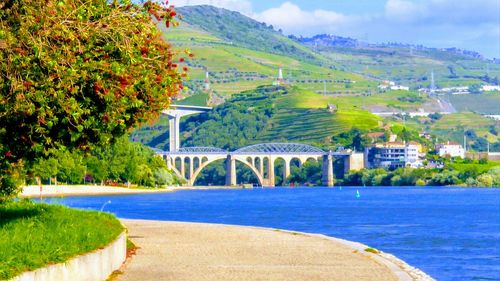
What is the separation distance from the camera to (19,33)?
19375 millimetres

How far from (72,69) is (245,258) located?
1153cm

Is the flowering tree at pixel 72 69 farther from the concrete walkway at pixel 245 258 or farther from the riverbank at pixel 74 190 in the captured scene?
the riverbank at pixel 74 190

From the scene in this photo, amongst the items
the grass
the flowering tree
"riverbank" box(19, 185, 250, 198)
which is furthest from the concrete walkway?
"riverbank" box(19, 185, 250, 198)

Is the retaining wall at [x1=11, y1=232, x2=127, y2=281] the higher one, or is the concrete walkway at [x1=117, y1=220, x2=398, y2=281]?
the retaining wall at [x1=11, y1=232, x2=127, y2=281]

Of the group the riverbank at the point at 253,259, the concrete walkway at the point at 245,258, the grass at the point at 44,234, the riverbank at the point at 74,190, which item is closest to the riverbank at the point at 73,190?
the riverbank at the point at 74,190

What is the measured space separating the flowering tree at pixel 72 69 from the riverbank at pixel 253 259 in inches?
179

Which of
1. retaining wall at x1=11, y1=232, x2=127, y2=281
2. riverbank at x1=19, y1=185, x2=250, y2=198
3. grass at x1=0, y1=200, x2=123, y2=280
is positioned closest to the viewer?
retaining wall at x1=11, y1=232, x2=127, y2=281

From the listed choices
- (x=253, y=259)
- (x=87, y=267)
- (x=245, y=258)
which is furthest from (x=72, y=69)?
(x=245, y=258)

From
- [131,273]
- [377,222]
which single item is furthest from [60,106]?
[377,222]

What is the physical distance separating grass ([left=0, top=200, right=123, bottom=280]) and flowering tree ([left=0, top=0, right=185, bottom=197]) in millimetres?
1641

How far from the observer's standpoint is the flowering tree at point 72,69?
19484mm

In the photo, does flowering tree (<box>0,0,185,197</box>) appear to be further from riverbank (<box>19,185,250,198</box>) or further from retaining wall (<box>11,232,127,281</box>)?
riverbank (<box>19,185,250,198</box>)

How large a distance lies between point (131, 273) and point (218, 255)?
4.81 metres

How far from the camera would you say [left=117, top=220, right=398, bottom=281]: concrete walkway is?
25.9m
